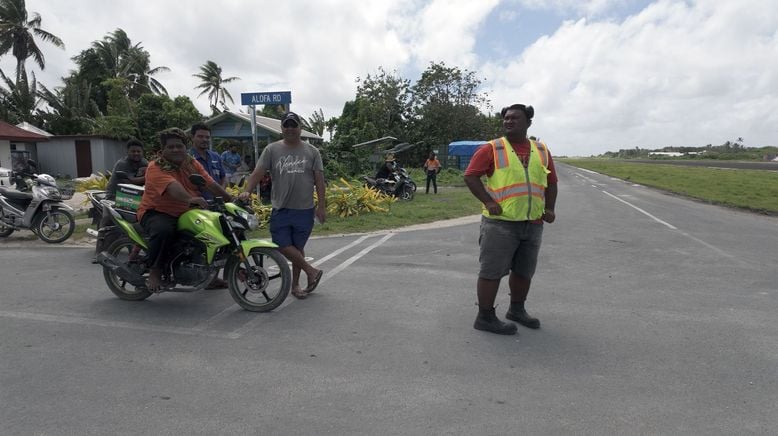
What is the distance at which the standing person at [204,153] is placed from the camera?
564 centimetres

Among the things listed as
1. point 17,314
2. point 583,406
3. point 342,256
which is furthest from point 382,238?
point 583,406

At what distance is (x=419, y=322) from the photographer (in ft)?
14.6

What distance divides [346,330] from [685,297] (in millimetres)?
3613

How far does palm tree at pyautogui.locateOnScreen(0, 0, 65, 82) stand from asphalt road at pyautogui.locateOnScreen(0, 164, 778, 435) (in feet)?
113

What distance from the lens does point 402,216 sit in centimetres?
1195

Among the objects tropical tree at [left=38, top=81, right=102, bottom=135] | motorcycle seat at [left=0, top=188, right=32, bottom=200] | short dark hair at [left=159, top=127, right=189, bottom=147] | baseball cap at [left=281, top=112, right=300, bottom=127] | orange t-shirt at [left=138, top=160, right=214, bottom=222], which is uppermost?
tropical tree at [left=38, top=81, right=102, bottom=135]

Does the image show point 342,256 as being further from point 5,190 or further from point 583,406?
point 5,190

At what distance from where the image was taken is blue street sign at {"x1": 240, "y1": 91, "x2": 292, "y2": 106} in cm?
887

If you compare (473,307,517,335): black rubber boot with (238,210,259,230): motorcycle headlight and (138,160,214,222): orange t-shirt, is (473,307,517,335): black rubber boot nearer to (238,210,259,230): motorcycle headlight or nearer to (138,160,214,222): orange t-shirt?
(238,210,259,230): motorcycle headlight

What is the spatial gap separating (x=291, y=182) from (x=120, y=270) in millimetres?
1860

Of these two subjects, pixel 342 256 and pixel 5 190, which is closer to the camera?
pixel 342 256

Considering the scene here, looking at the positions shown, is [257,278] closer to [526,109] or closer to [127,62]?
[526,109]

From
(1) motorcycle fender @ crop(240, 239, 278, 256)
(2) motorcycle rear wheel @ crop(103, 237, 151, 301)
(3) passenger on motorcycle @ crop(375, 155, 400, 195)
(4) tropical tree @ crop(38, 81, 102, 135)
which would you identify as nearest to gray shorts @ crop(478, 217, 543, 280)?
(1) motorcycle fender @ crop(240, 239, 278, 256)

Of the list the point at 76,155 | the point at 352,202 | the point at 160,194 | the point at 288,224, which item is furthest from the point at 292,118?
the point at 76,155
